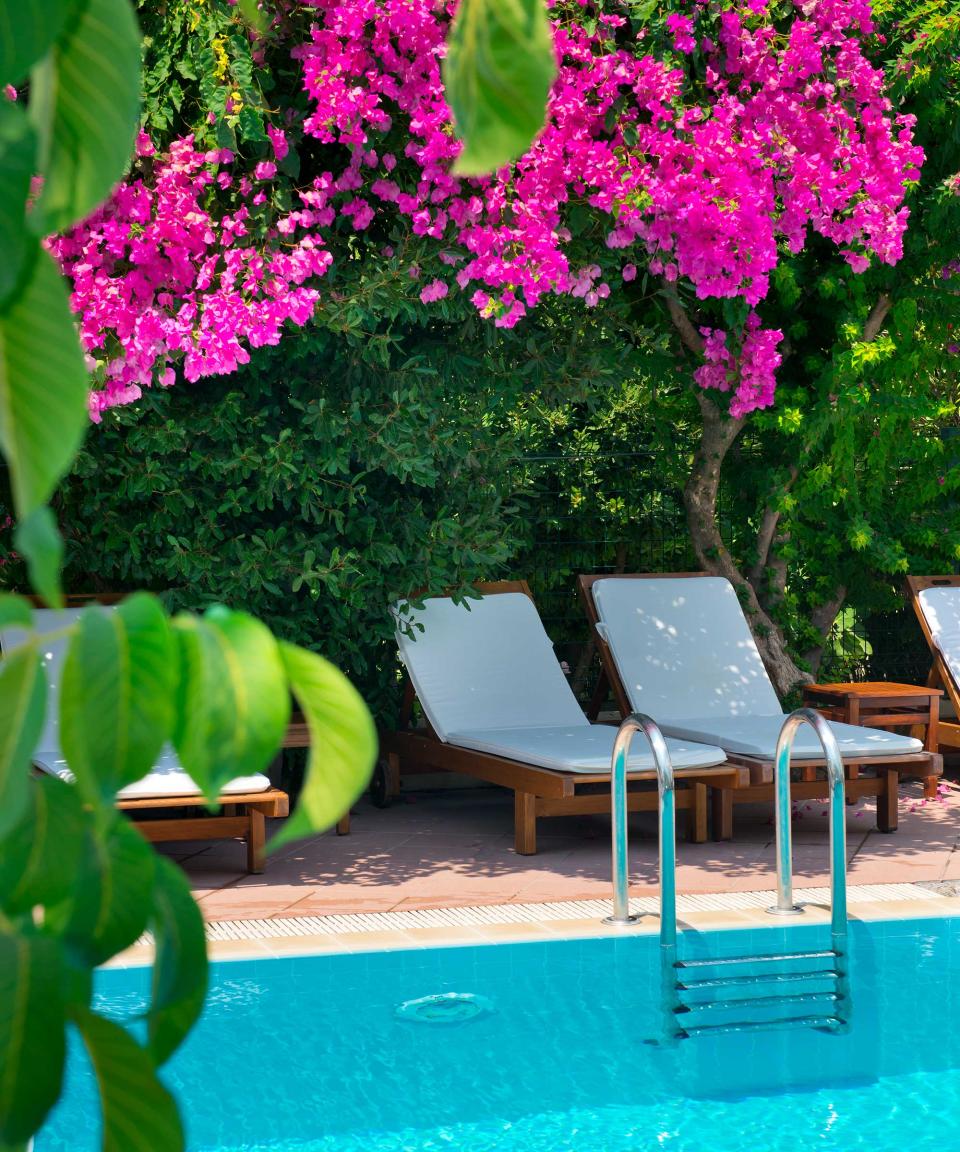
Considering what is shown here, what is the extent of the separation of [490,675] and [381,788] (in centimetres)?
85

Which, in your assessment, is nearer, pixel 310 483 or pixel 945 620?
pixel 310 483

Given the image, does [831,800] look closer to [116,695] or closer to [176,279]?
[176,279]

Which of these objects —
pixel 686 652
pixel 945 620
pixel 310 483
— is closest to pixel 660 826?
pixel 310 483

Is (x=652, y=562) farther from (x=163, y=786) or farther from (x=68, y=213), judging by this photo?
(x=68, y=213)

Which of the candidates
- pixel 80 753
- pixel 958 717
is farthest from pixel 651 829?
pixel 80 753

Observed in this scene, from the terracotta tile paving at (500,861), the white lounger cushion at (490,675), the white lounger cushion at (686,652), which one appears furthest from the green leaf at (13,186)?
the white lounger cushion at (686,652)

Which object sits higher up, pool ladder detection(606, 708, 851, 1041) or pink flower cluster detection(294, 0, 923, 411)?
pink flower cluster detection(294, 0, 923, 411)

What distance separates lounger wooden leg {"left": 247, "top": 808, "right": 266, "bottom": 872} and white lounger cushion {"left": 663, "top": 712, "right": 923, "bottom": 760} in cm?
216

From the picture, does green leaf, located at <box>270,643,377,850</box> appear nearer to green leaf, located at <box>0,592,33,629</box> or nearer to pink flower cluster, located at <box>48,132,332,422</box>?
green leaf, located at <box>0,592,33,629</box>

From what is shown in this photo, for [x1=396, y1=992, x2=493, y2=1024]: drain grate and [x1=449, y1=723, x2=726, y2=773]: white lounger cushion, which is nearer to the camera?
[x1=396, y1=992, x2=493, y2=1024]: drain grate

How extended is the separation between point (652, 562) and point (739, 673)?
168 centimetres

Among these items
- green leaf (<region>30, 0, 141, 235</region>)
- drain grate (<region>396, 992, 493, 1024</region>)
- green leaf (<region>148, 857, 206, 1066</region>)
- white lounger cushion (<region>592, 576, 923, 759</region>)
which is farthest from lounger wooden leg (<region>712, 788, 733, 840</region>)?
green leaf (<region>30, 0, 141, 235</region>)

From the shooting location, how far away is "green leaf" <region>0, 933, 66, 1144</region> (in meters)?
0.44

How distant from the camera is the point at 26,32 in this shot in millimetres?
419
